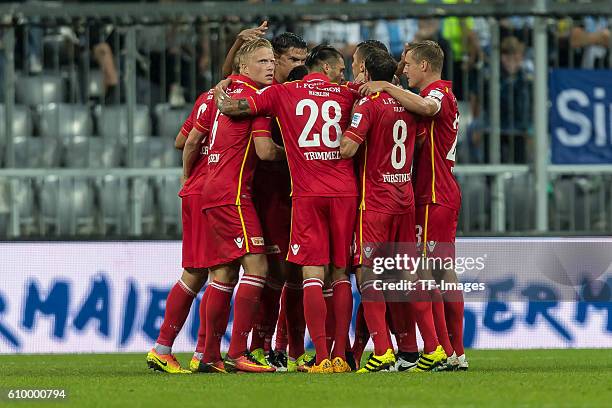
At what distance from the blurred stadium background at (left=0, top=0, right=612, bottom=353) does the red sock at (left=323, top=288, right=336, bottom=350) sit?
4.51m

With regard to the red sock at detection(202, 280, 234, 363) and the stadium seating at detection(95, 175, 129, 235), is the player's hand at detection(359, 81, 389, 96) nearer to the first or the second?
the red sock at detection(202, 280, 234, 363)

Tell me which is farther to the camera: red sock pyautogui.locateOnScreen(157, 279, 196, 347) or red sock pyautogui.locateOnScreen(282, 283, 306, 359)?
red sock pyautogui.locateOnScreen(282, 283, 306, 359)

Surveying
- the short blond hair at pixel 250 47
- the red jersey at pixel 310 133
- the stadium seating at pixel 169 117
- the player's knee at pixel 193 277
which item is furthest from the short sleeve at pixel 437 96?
the stadium seating at pixel 169 117

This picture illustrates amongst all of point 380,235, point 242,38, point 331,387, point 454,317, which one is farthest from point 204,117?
point 331,387

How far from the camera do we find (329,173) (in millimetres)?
9227

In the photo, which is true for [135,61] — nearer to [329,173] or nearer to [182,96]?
[182,96]

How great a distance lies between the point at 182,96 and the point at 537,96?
3371mm

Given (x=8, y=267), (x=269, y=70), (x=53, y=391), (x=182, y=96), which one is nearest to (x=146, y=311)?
(x=8, y=267)

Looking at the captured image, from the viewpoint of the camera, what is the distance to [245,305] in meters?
9.28

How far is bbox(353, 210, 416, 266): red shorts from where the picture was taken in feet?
30.3

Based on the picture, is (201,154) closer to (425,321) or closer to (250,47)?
(250,47)

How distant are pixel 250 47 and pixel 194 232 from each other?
125 cm

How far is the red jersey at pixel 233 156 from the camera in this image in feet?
30.6

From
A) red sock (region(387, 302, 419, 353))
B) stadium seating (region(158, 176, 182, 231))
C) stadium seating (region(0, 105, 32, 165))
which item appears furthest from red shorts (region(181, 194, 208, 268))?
stadium seating (region(0, 105, 32, 165))
